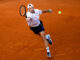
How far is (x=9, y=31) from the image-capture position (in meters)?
9.03

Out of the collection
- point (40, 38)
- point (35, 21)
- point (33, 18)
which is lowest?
point (40, 38)

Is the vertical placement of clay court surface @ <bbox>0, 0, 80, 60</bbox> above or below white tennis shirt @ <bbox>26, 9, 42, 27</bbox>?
below

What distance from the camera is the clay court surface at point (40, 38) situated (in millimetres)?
6684

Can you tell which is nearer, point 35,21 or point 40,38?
point 35,21

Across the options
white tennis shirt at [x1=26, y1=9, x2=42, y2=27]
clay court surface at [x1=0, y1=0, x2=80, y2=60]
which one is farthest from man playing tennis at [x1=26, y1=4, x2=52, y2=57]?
clay court surface at [x1=0, y1=0, x2=80, y2=60]

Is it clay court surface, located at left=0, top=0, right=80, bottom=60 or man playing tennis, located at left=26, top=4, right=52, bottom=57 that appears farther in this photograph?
clay court surface, located at left=0, top=0, right=80, bottom=60

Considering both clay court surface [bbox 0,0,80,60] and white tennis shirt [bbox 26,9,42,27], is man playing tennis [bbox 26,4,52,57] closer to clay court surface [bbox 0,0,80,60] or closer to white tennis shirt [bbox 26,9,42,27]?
white tennis shirt [bbox 26,9,42,27]

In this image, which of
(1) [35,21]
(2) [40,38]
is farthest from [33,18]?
(2) [40,38]

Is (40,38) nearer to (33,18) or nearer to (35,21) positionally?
(35,21)

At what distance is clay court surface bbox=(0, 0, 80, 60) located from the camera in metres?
6.68

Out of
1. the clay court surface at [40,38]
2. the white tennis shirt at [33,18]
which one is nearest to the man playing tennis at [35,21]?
the white tennis shirt at [33,18]

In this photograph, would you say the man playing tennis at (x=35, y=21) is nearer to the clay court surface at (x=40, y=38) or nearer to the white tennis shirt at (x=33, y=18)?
the white tennis shirt at (x=33, y=18)

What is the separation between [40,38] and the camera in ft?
26.1

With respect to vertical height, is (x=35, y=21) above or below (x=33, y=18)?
below
